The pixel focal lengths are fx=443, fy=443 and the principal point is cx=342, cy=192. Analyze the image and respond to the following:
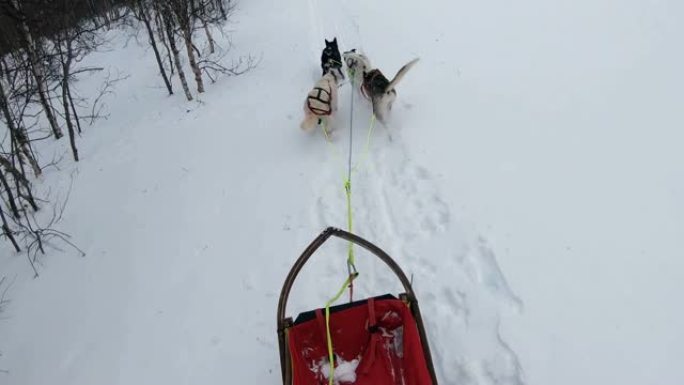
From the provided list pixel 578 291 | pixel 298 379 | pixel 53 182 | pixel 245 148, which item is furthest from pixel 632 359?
pixel 53 182

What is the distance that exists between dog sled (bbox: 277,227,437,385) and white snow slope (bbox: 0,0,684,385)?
18.7 inches

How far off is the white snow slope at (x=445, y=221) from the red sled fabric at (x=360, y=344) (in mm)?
460

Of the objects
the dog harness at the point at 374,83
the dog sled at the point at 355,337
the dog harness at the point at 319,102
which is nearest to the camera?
the dog sled at the point at 355,337

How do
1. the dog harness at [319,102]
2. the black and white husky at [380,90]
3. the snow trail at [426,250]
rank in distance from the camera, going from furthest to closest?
the dog harness at [319,102], the black and white husky at [380,90], the snow trail at [426,250]

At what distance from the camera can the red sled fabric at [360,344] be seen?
95.7 inches

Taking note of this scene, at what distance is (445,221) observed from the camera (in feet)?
12.2

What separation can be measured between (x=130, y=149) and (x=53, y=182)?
4.99 feet

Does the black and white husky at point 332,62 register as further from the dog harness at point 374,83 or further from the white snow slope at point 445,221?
the dog harness at point 374,83

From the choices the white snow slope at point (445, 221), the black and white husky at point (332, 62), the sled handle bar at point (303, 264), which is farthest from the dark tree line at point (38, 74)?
the sled handle bar at point (303, 264)

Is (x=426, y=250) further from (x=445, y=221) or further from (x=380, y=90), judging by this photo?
(x=380, y=90)

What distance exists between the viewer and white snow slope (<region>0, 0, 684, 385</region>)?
2.79 meters

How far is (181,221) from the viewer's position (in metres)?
4.89

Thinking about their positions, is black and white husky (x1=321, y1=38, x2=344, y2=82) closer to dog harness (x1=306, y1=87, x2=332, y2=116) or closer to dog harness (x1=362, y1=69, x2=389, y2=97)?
dog harness (x1=362, y1=69, x2=389, y2=97)

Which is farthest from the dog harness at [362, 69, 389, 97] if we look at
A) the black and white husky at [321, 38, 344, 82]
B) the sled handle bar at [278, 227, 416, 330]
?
the sled handle bar at [278, 227, 416, 330]
